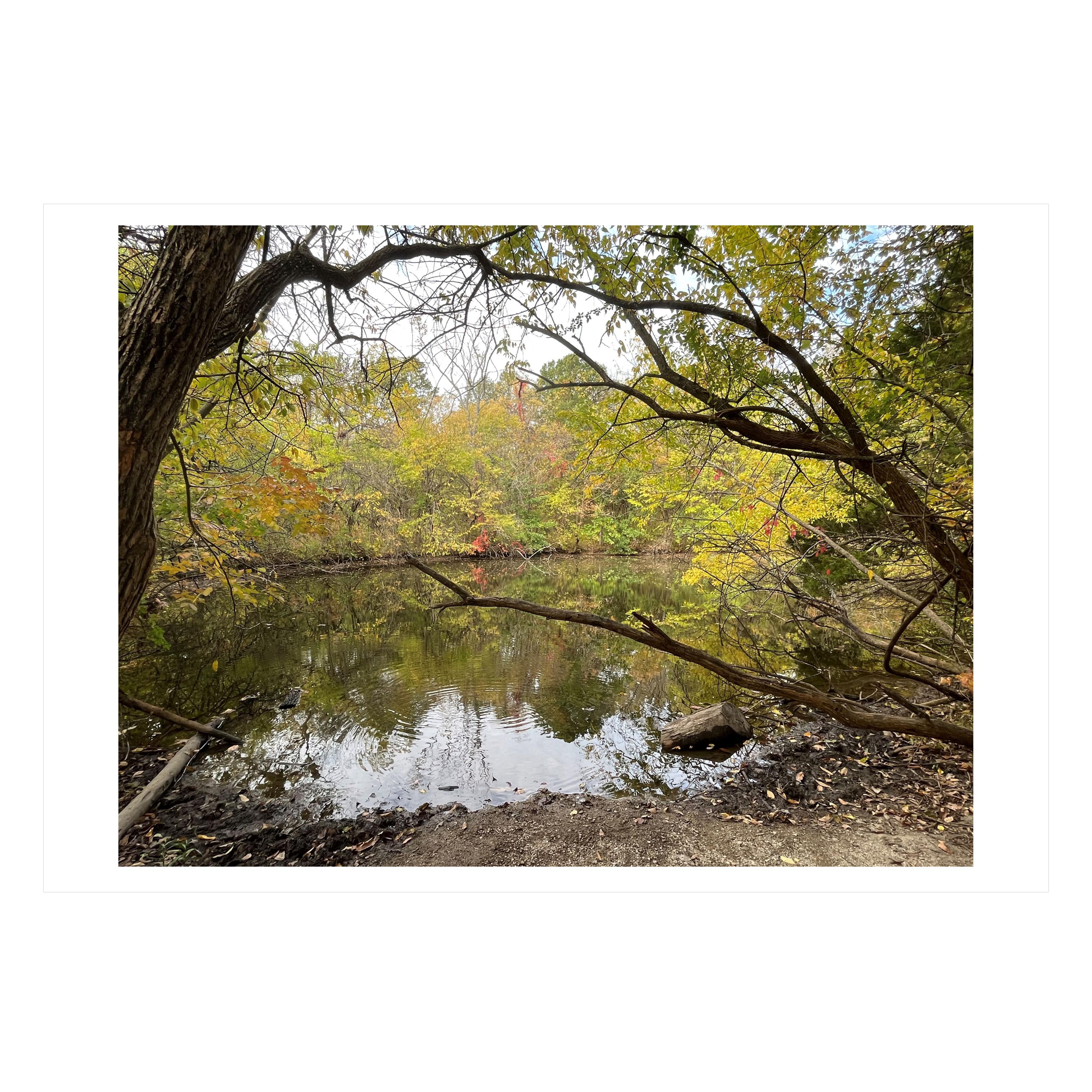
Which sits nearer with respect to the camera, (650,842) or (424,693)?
(650,842)

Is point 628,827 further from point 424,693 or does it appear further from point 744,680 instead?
point 424,693

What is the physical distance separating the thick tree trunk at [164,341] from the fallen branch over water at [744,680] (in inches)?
29.9

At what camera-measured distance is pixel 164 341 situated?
1034mm

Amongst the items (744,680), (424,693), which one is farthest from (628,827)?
(424,693)

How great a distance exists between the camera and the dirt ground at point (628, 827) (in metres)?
1.75

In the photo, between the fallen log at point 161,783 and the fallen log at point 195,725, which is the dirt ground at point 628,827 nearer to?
the fallen log at point 161,783

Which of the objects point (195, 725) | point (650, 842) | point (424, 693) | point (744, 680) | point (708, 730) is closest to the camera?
point (744, 680)

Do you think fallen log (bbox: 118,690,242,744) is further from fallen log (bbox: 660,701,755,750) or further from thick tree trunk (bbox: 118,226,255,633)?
fallen log (bbox: 660,701,755,750)

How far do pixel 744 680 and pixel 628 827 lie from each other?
1151 millimetres

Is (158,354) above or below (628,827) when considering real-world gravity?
above

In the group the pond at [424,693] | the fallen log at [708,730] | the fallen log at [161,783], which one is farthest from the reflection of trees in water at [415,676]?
the fallen log at [161,783]

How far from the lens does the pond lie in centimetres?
259

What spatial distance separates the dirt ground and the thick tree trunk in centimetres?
159
